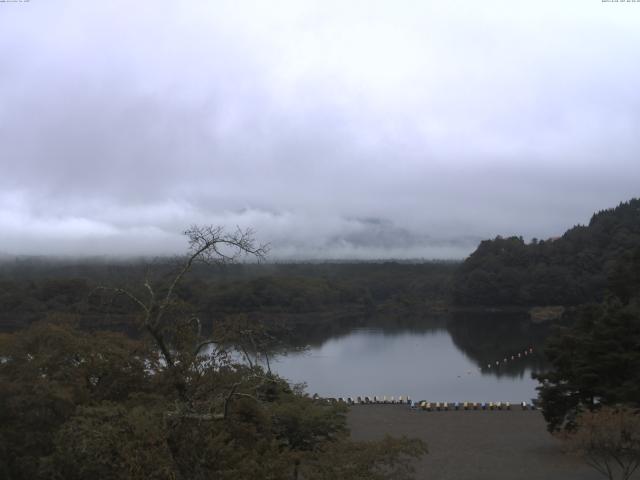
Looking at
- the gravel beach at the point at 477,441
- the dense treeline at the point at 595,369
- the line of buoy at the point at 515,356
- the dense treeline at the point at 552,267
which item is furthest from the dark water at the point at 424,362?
the dense treeline at the point at 552,267

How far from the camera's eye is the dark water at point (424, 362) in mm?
30359

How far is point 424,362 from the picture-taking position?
39719 mm

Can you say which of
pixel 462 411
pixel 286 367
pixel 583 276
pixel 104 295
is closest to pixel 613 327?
pixel 462 411

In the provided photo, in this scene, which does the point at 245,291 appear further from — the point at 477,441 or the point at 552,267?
the point at 477,441

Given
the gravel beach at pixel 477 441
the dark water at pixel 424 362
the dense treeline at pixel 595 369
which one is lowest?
the dark water at pixel 424 362

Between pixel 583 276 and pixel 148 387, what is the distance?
72265 mm

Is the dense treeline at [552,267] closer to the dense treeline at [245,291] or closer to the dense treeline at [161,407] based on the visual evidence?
the dense treeline at [245,291]

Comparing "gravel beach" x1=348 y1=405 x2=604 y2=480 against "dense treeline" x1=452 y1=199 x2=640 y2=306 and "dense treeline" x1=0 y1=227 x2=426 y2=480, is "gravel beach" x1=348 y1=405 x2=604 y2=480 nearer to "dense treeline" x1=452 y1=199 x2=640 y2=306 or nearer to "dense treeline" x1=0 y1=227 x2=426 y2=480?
"dense treeline" x1=0 y1=227 x2=426 y2=480

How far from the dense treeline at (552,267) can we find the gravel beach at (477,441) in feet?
178

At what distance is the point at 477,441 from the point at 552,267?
2476 inches

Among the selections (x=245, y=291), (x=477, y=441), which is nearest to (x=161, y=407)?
(x=477, y=441)

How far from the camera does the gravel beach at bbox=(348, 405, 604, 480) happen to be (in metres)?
14.1

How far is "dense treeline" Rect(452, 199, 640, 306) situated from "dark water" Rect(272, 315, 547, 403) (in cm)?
1412

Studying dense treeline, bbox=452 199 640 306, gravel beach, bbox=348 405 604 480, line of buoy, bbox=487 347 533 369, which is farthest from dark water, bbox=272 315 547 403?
dense treeline, bbox=452 199 640 306
